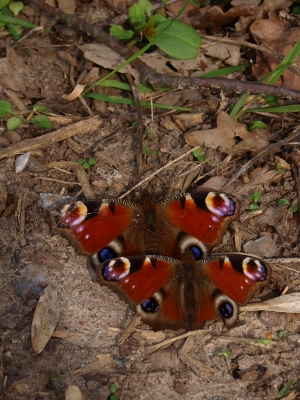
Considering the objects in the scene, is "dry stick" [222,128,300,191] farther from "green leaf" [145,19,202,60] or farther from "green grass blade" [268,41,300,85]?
"green leaf" [145,19,202,60]

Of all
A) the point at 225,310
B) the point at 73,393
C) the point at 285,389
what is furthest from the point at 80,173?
the point at 285,389

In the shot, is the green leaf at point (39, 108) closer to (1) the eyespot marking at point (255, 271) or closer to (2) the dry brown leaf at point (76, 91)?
(2) the dry brown leaf at point (76, 91)

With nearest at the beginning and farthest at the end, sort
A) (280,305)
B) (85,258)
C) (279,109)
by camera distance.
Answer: (280,305)
(85,258)
(279,109)

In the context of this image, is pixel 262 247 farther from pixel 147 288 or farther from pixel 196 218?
pixel 147 288

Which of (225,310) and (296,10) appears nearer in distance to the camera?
(225,310)

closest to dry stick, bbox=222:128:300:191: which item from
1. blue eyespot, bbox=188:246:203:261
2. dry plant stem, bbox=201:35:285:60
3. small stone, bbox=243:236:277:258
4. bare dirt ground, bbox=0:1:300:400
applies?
bare dirt ground, bbox=0:1:300:400

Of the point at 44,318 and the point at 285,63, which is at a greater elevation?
the point at 285,63
